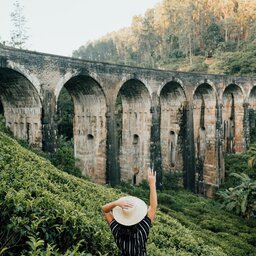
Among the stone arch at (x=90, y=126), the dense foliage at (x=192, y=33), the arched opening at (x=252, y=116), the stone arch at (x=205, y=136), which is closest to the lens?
the stone arch at (x=90, y=126)

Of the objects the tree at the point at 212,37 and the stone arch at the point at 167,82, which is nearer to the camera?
the stone arch at the point at 167,82

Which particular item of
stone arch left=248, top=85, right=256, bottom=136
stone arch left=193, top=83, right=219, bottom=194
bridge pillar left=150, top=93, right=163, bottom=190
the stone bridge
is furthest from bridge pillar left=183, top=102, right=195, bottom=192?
stone arch left=248, top=85, right=256, bottom=136

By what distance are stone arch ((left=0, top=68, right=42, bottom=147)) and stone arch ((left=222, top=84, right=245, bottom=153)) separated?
63.3 feet

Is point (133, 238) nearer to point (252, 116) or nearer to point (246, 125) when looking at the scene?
point (246, 125)

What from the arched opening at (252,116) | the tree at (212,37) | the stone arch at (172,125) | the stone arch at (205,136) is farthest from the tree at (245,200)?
the tree at (212,37)

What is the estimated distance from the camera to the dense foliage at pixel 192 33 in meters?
52.5

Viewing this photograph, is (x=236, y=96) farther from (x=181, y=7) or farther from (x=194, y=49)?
(x=181, y=7)

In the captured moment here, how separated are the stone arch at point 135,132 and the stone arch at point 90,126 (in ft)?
9.49

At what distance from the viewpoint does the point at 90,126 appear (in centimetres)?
1969

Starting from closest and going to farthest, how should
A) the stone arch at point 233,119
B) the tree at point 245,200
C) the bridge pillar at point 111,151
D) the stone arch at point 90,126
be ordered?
1. the stone arch at point 90,126
2. the bridge pillar at point 111,151
3. the tree at point 245,200
4. the stone arch at point 233,119

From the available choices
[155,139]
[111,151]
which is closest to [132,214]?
[111,151]

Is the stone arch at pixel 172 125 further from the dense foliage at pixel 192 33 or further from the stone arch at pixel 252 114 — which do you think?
the dense foliage at pixel 192 33

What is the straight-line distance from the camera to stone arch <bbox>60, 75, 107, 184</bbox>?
61.5 feet

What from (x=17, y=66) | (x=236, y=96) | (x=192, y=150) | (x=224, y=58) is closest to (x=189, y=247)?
(x=17, y=66)
